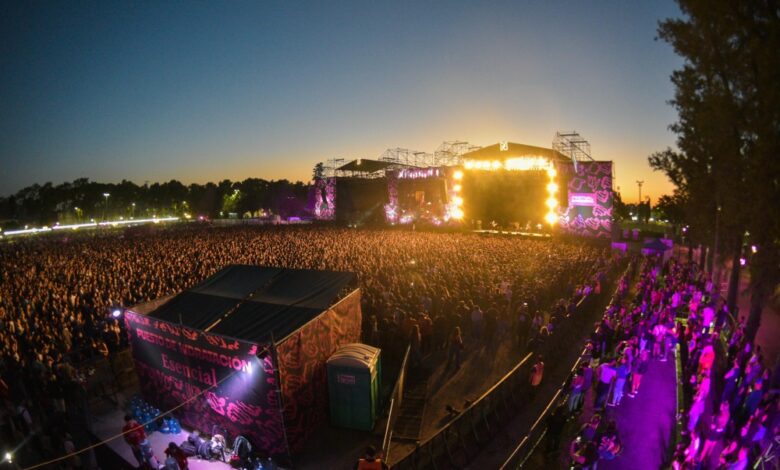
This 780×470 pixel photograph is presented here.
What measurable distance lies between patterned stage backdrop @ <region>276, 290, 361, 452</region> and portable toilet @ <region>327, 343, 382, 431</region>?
7.7 inches

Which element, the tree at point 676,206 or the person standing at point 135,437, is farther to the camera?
the tree at point 676,206

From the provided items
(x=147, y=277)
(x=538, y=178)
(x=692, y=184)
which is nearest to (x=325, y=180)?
(x=538, y=178)

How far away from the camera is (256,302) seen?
25.3ft

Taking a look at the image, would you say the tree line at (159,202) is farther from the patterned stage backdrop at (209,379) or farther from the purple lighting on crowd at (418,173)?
the patterned stage backdrop at (209,379)

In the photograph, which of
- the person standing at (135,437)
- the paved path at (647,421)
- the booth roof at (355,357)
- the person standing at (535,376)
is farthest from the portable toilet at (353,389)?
the paved path at (647,421)

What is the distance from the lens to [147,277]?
47.9ft

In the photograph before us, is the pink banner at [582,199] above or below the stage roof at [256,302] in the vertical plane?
above

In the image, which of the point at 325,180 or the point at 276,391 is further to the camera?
the point at 325,180

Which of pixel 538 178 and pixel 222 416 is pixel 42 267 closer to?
pixel 222 416

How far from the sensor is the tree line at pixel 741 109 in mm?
8117

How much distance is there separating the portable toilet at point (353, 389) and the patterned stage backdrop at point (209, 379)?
1148mm

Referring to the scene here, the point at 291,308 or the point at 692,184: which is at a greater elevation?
the point at 692,184

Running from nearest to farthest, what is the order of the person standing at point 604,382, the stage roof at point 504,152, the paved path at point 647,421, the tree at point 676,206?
the paved path at point 647,421, the person standing at point 604,382, the tree at point 676,206, the stage roof at point 504,152

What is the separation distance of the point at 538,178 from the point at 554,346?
21709mm
